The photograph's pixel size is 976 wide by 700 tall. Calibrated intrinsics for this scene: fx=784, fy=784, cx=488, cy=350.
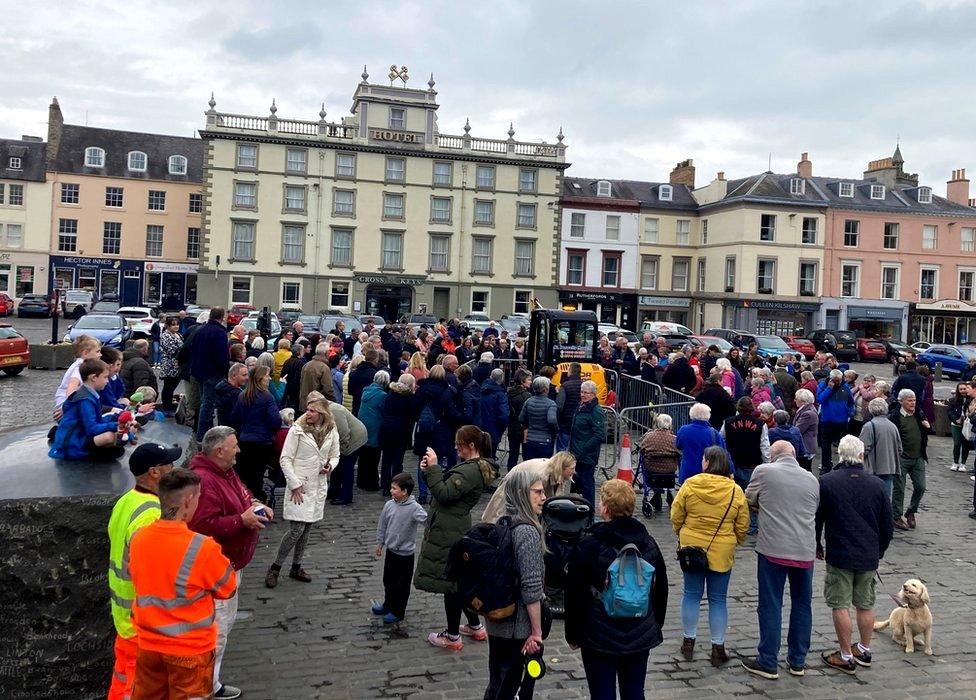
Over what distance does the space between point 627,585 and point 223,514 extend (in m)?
2.80

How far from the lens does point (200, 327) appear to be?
11.6 metres

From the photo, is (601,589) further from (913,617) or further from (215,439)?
(913,617)

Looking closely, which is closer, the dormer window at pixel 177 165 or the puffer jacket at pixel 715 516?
the puffer jacket at pixel 715 516

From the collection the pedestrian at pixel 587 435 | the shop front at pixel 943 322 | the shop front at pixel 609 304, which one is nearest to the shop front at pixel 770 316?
the shop front at pixel 609 304

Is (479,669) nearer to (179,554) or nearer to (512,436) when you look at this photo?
(179,554)

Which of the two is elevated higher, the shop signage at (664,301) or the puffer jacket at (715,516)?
the shop signage at (664,301)

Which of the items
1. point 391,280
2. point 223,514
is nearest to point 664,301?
point 391,280

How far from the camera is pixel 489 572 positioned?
4836 millimetres

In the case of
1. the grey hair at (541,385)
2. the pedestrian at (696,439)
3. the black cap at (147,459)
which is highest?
the grey hair at (541,385)

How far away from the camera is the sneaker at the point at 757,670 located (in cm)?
625

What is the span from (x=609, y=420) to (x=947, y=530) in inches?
244

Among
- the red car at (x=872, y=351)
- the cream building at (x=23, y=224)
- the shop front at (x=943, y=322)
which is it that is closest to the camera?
the red car at (x=872, y=351)

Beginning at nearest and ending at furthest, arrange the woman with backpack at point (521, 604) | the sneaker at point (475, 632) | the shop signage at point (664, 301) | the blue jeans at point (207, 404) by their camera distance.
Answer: the woman with backpack at point (521, 604), the sneaker at point (475, 632), the blue jeans at point (207, 404), the shop signage at point (664, 301)

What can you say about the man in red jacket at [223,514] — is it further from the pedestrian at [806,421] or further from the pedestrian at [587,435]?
the pedestrian at [806,421]
